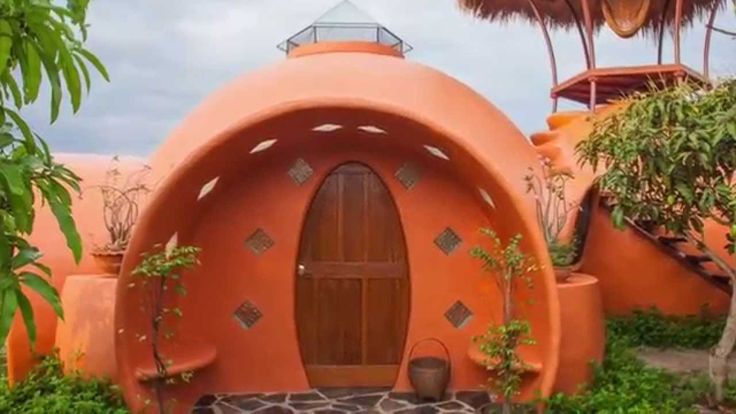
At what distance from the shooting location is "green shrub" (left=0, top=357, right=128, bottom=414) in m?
5.16

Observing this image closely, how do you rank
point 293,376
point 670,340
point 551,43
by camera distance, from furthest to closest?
point 551,43, point 670,340, point 293,376

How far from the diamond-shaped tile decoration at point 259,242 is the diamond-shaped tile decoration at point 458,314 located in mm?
2002

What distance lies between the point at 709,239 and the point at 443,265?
14.1ft

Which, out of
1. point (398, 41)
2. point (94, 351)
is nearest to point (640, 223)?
point (398, 41)

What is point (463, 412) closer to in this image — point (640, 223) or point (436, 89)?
point (436, 89)

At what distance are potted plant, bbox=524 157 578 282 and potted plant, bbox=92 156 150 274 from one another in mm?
3959

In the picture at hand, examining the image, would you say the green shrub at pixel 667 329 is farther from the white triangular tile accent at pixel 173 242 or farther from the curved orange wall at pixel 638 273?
the white triangular tile accent at pixel 173 242

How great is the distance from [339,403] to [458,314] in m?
1.53

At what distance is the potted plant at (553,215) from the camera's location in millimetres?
6223

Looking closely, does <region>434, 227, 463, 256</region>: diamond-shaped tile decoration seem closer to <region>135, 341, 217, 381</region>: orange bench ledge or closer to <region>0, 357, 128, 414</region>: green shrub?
<region>135, 341, 217, 381</region>: orange bench ledge

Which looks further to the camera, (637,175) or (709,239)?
(709,239)

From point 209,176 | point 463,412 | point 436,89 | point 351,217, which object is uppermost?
point 436,89

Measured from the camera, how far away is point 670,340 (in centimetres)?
821

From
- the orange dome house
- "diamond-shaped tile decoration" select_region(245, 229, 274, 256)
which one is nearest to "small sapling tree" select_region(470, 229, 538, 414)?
the orange dome house
